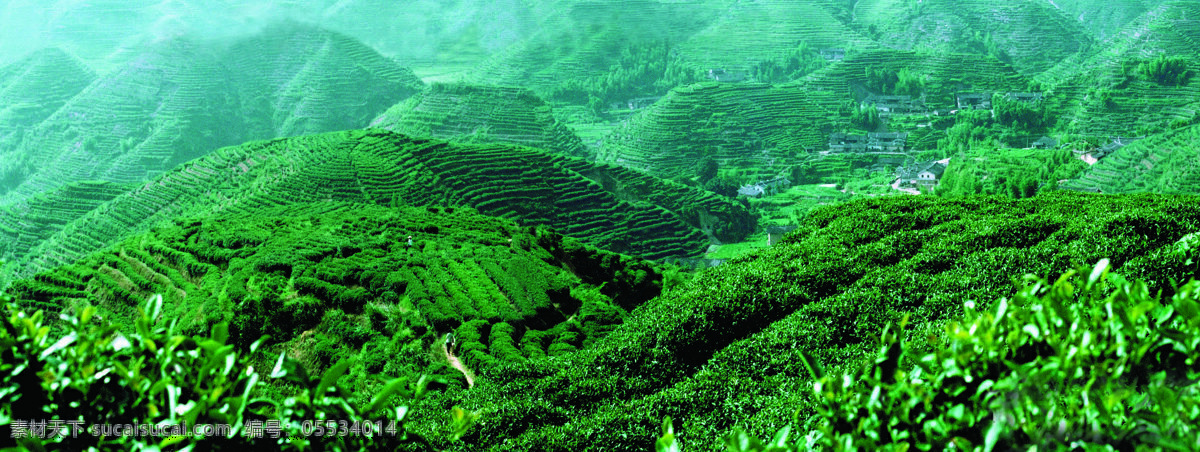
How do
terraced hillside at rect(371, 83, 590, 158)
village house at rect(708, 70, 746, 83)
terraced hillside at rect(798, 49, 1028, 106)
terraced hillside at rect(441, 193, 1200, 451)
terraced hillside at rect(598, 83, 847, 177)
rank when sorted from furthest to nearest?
village house at rect(708, 70, 746, 83) < terraced hillside at rect(798, 49, 1028, 106) < terraced hillside at rect(371, 83, 590, 158) < terraced hillside at rect(598, 83, 847, 177) < terraced hillside at rect(441, 193, 1200, 451)

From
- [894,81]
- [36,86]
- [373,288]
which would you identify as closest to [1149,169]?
[894,81]

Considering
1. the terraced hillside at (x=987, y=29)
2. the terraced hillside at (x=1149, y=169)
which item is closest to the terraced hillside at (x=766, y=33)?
the terraced hillside at (x=987, y=29)

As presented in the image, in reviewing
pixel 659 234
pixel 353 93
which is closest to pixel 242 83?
pixel 353 93

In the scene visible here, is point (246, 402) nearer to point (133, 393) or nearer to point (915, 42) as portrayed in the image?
point (133, 393)

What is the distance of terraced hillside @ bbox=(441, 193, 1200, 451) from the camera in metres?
8.23

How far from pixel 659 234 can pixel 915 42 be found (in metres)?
69.4

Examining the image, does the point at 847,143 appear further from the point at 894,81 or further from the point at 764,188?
the point at 894,81

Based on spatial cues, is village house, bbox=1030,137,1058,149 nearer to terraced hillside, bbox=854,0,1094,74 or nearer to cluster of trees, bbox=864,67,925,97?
cluster of trees, bbox=864,67,925,97

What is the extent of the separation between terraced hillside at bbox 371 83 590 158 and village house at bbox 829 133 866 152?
77.6 ft

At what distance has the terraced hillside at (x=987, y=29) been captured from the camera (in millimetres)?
97500

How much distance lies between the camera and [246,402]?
2896 mm

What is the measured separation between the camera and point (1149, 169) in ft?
155

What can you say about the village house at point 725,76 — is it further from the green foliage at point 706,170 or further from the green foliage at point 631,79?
the green foliage at point 706,170

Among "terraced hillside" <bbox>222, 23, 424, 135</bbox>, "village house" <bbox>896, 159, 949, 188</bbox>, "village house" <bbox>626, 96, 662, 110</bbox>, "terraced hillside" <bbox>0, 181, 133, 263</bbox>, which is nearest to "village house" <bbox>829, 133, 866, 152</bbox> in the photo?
"village house" <bbox>896, 159, 949, 188</bbox>
